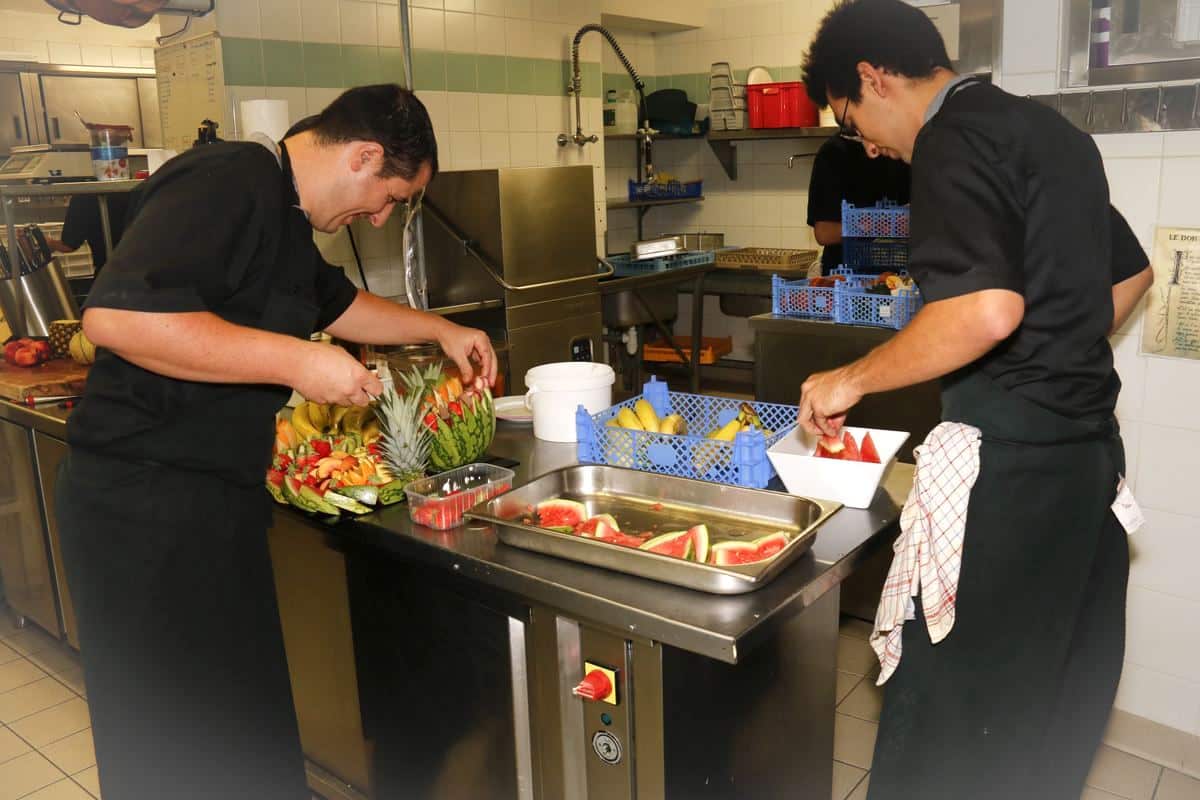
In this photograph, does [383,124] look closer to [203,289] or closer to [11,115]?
[203,289]

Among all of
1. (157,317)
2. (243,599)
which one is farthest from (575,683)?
(157,317)

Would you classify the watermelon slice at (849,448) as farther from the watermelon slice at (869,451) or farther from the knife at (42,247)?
the knife at (42,247)

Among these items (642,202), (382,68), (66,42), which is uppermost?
(66,42)

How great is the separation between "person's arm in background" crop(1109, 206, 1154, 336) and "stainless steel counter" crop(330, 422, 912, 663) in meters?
0.57

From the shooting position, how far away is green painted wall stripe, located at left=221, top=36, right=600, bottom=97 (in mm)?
4020

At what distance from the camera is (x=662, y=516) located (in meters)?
1.87

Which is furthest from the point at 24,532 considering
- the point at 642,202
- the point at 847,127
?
the point at 642,202

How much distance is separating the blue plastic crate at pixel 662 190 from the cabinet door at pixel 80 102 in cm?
350

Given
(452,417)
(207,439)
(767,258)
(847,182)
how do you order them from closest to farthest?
(207,439)
(452,417)
(847,182)
(767,258)

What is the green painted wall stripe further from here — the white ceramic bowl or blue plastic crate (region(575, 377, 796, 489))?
the white ceramic bowl

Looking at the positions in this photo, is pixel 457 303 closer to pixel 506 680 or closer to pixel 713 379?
pixel 713 379

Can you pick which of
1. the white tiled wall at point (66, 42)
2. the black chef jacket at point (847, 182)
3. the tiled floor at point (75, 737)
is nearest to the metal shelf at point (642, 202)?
the black chef jacket at point (847, 182)

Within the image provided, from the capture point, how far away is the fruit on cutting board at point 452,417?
210cm

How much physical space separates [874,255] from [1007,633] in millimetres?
2208
